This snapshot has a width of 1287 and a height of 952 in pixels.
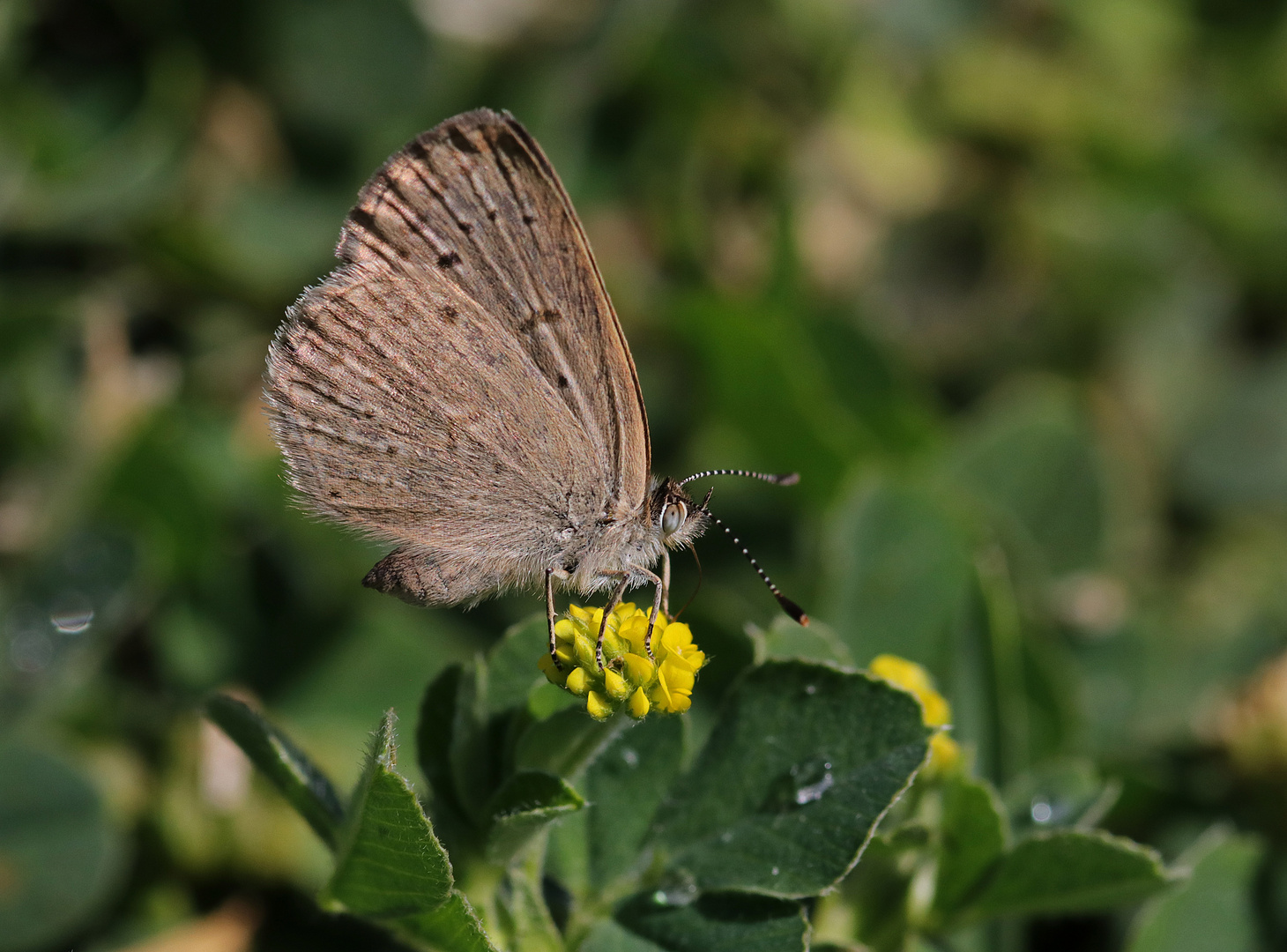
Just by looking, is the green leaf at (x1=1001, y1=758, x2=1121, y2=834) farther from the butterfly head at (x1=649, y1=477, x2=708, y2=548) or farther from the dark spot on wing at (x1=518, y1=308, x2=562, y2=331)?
the dark spot on wing at (x1=518, y1=308, x2=562, y2=331)

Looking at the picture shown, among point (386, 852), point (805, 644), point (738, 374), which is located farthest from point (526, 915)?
point (738, 374)

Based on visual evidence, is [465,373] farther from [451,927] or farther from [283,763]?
[451,927]

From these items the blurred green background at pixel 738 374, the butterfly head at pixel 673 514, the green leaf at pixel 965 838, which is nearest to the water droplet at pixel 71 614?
the blurred green background at pixel 738 374

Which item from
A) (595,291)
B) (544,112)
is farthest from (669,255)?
(595,291)

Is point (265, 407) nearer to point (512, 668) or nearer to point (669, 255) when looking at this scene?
point (512, 668)

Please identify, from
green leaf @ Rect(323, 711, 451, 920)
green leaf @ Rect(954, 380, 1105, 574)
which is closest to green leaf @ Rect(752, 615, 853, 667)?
green leaf @ Rect(323, 711, 451, 920)

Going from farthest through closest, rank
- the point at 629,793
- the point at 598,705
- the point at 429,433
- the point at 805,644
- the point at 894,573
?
the point at 894,573, the point at 429,433, the point at 805,644, the point at 629,793, the point at 598,705
